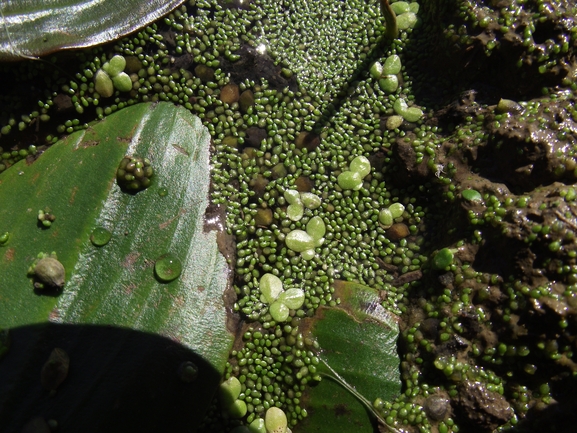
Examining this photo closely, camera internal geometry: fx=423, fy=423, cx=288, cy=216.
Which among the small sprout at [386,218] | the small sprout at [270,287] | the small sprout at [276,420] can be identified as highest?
the small sprout at [386,218]

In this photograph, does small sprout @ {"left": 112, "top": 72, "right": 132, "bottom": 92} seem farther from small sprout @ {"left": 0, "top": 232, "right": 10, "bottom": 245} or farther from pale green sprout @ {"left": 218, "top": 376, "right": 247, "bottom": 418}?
pale green sprout @ {"left": 218, "top": 376, "right": 247, "bottom": 418}

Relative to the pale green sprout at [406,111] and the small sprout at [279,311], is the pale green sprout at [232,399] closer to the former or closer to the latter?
the small sprout at [279,311]

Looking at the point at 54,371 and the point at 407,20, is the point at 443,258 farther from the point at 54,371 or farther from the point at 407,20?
the point at 54,371

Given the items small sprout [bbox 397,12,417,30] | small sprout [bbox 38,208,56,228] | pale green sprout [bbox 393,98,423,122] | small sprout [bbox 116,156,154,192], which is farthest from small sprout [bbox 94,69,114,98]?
small sprout [bbox 397,12,417,30]

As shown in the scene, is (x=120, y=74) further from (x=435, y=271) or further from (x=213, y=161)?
(x=435, y=271)

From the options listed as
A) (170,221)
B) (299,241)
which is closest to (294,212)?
(299,241)

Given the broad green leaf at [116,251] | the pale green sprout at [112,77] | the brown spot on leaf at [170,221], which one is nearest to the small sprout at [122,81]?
the pale green sprout at [112,77]
